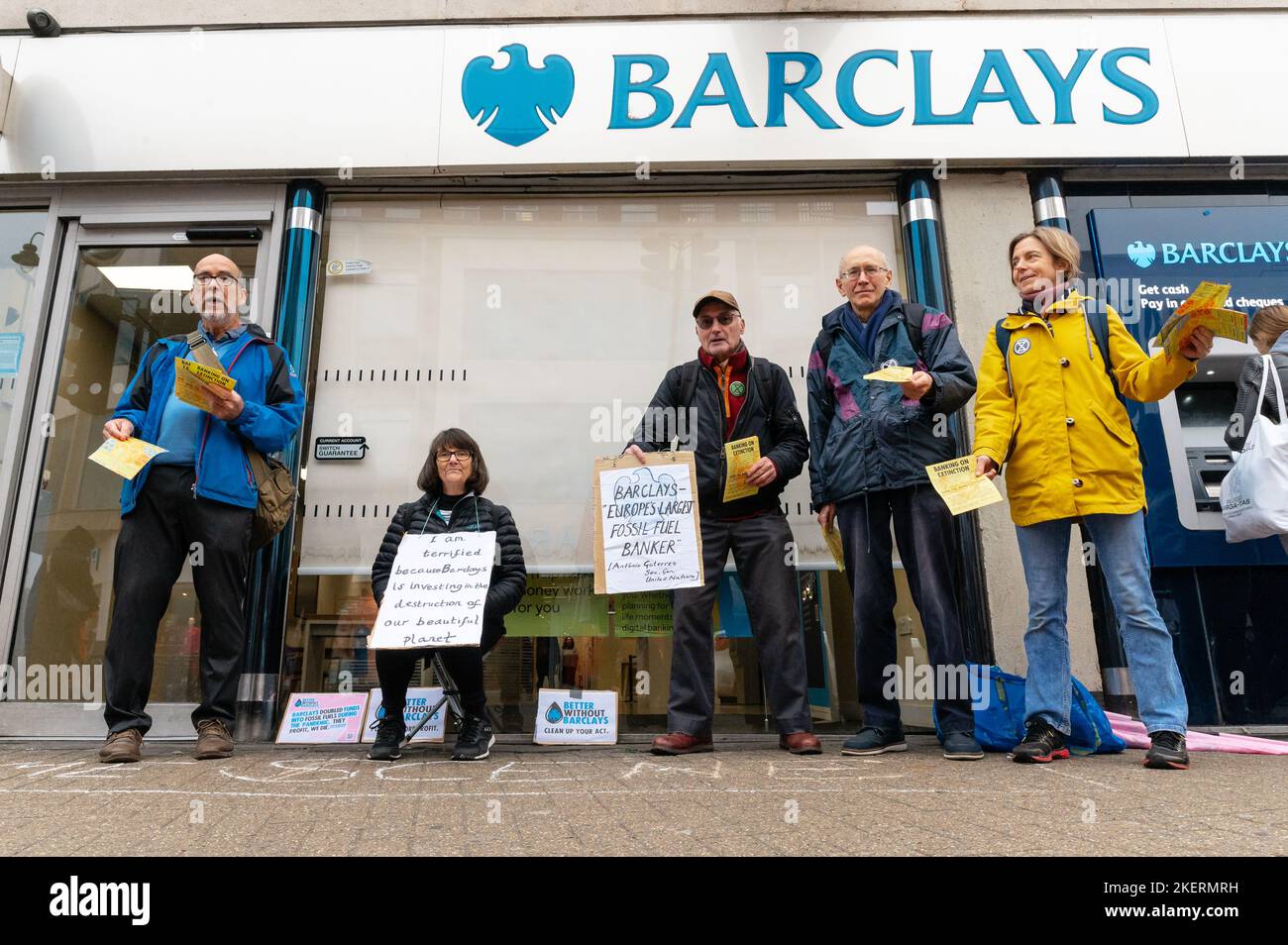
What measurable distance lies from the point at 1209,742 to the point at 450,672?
337 centimetres

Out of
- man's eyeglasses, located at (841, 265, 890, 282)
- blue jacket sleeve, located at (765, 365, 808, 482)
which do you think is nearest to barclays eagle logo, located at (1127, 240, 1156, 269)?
man's eyeglasses, located at (841, 265, 890, 282)

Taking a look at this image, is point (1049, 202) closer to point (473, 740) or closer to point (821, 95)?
point (821, 95)

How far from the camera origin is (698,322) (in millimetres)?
4129

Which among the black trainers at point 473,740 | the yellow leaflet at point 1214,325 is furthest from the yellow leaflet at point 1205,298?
the black trainers at point 473,740

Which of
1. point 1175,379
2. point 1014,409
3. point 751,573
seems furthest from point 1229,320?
point 751,573

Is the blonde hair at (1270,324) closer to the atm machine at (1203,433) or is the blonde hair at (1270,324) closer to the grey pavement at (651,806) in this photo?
the atm machine at (1203,433)

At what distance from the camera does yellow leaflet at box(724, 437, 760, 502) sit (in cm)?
380

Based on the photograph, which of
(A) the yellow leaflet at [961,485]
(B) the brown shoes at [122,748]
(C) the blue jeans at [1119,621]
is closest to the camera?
(C) the blue jeans at [1119,621]

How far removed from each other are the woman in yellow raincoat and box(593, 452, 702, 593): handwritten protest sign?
126 cm

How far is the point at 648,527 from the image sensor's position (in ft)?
12.7

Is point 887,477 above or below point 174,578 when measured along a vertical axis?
above

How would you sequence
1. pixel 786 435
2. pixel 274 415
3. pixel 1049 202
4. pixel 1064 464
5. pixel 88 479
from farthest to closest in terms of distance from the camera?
pixel 1049 202 < pixel 88 479 < pixel 786 435 < pixel 274 415 < pixel 1064 464

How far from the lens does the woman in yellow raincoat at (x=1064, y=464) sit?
3.14m

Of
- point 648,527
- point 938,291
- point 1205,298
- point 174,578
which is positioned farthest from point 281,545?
point 1205,298
